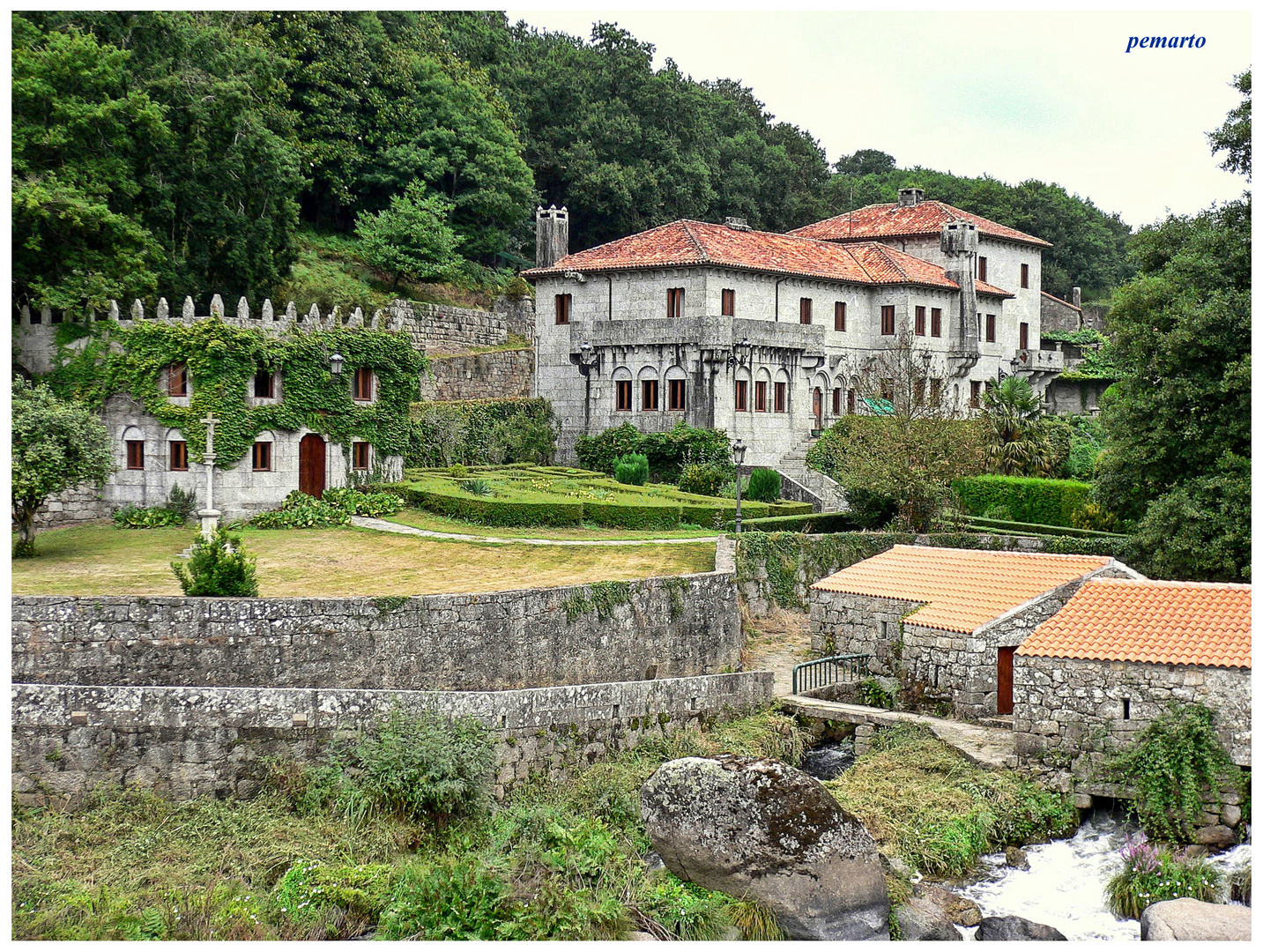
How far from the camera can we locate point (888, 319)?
5156 cm

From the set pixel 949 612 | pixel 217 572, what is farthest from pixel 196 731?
pixel 949 612

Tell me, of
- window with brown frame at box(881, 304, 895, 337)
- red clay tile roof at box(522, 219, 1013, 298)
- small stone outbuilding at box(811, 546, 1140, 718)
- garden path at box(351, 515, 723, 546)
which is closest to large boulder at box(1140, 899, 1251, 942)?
small stone outbuilding at box(811, 546, 1140, 718)

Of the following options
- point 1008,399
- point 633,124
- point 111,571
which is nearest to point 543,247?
point 633,124

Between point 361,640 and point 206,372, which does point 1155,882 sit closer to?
point 361,640

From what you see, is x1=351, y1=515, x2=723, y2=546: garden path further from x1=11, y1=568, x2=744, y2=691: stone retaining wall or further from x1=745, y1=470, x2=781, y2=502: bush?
x1=745, y1=470, x2=781, y2=502: bush

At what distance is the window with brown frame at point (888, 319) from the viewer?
5153 centimetres

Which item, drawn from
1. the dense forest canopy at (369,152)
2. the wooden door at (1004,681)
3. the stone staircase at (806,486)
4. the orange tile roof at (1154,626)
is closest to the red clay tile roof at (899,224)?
the dense forest canopy at (369,152)

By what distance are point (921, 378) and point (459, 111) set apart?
83.6 feet

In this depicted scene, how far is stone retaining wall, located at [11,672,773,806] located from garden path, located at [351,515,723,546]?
12.7 meters

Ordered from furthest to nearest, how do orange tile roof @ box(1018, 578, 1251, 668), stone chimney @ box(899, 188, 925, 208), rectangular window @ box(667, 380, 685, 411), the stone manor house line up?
stone chimney @ box(899, 188, 925, 208)
rectangular window @ box(667, 380, 685, 411)
the stone manor house
orange tile roof @ box(1018, 578, 1251, 668)

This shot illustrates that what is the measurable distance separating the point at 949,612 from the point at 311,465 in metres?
19.4

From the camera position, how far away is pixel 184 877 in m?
16.7

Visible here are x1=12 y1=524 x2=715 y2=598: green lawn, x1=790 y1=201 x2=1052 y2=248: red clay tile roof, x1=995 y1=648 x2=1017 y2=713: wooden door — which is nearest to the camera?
x1=995 y1=648 x2=1017 y2=713: wooden door

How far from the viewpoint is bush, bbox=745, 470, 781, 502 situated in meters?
41.5
